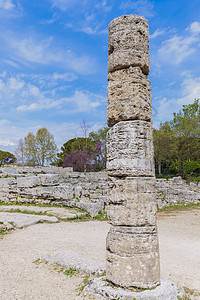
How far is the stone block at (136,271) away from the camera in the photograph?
384 cm

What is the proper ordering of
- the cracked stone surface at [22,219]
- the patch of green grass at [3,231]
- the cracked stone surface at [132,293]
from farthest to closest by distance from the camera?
the cracked stone surface at [22,219], the patch of green grass at [3,231], the cracked stone surface at [132,293]

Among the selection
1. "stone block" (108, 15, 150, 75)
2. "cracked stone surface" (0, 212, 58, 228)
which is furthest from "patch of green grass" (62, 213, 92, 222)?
"stone block" (108, 15, 150, 75)

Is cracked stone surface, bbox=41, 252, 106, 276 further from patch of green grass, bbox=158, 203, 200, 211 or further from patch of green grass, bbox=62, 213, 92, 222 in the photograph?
patch of green grass, bbox=158, 203, 200, 211

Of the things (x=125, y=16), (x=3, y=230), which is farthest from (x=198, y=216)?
(x=125, y=16)

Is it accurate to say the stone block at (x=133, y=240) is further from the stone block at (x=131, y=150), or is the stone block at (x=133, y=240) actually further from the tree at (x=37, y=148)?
the tree at (x=37, y=148)

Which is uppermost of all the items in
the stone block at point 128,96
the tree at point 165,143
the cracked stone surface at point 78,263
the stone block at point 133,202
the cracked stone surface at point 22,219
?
the tree at point 165,143

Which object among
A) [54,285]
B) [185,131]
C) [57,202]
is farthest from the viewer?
[185,131]

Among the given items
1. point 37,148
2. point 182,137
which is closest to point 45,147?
point 37,148

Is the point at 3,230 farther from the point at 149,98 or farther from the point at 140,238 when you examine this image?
the point at 149,98

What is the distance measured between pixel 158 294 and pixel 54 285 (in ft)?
6.49

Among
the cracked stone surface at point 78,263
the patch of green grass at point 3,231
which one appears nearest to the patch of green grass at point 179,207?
the patch of green grass at point 3,231

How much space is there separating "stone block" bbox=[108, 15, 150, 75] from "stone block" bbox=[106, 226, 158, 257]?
302 centimetres

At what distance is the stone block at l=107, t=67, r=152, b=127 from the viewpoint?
4250 mm

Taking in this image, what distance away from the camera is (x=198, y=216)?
12.4m
